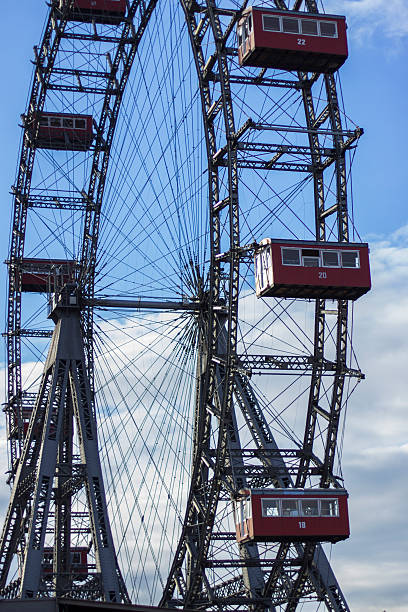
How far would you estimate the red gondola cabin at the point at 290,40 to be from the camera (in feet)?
130

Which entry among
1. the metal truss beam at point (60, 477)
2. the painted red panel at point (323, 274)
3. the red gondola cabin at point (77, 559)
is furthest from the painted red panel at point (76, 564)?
the painted red panel at point (323, 274)

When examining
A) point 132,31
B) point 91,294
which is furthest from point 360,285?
point 132,31

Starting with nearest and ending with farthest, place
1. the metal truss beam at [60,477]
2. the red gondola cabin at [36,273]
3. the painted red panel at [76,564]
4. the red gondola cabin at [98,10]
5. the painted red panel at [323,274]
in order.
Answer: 1. the painted red panel at [323,274]
2. the metal truss beam at [60,477]
3. the red gondola cabin at [98,10]
4. the painted red panel at [76,564]
5. the red gondola cabin at [36,273]

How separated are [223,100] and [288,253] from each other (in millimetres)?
5869

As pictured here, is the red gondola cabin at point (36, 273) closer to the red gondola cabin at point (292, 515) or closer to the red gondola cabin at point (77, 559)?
the red gondola cabin at point (77, 559)

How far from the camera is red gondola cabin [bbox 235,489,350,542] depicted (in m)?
38.3

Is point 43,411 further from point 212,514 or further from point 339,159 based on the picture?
point 339,159

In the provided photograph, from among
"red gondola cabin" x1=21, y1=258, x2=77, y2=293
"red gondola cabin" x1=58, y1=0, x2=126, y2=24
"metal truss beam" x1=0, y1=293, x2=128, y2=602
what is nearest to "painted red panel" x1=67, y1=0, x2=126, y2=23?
"red gondola cabin" x1=58, y1=0, x2=126, y2=24

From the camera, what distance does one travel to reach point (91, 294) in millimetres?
47875

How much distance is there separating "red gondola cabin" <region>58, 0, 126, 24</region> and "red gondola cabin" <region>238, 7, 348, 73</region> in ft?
43.9

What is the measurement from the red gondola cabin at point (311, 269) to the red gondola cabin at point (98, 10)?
1824 cm

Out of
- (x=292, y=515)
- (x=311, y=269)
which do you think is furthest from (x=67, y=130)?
(x=292, y=515)

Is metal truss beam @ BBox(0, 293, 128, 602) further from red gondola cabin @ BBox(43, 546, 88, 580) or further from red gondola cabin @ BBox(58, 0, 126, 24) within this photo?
red gondola cabin @ BBox(58, 0, 126, 24)

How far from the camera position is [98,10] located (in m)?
53.2
